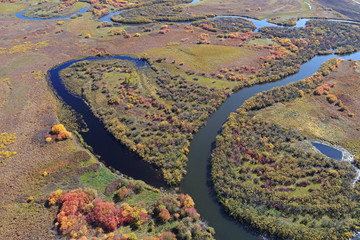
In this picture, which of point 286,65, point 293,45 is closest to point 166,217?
point 286,65

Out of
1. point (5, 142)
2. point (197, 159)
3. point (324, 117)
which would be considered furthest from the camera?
point (324, 117)

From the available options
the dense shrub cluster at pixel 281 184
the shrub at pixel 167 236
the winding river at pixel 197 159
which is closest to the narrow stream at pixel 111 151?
the winding river at pixel 197 159

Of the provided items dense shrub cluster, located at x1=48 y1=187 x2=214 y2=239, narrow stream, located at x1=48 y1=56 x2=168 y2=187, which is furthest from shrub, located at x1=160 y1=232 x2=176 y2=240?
narrow stream, located at x1=48 y1=56 x2=168 y2=187

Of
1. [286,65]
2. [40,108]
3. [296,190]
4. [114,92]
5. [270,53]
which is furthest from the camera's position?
[270,53]

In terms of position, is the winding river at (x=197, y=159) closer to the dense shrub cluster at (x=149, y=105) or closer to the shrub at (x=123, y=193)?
the dense shrub cluster at (x=149, y=105)

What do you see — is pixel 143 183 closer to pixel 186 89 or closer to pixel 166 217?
pixel 166 217

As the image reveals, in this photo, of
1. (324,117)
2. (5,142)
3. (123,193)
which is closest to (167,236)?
(123,193)

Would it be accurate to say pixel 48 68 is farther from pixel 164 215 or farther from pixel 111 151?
pixel 164 215

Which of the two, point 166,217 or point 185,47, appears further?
point 185,47
